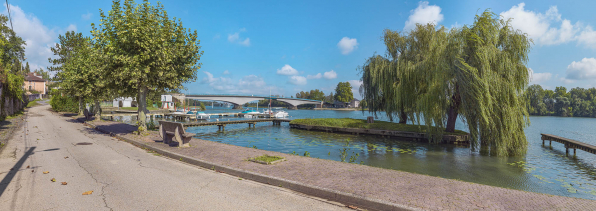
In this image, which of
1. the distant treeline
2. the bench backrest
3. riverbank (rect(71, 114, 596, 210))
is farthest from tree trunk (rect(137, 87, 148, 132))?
the distant treeline

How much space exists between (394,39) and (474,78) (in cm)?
1294

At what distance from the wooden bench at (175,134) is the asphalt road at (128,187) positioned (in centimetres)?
186

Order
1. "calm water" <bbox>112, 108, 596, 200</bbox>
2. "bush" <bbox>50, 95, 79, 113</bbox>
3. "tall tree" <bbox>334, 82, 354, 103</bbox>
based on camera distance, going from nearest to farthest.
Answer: "calm water" <bbox>112, 108, 596, 200</bbox>
"bush" <bbox>50, 95, 79, 113</bbox>
"tall tree" <bbox>334, 82, 354, 103</bbox>

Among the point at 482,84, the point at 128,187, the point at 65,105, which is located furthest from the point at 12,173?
the point at 65,105

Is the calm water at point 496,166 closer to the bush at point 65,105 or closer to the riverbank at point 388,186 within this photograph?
the riverbank at point 388,186

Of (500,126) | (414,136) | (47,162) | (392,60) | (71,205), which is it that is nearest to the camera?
(71,205)

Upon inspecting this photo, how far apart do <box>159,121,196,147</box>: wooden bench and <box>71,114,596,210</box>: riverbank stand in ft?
8.94

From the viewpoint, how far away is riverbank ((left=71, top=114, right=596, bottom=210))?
5.27 m

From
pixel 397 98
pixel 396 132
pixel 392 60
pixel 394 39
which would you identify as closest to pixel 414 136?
pixel 396 132

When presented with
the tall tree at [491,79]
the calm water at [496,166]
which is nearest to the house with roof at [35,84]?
the calm water at [496,166]

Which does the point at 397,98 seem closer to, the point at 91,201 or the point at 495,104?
the point at 495,104

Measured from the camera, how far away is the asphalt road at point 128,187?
5188 mm

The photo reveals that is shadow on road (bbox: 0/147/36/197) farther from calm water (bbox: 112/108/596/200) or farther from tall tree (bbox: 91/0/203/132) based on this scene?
calm water (bbox: 112/108/596/200)

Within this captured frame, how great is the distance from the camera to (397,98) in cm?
2491
